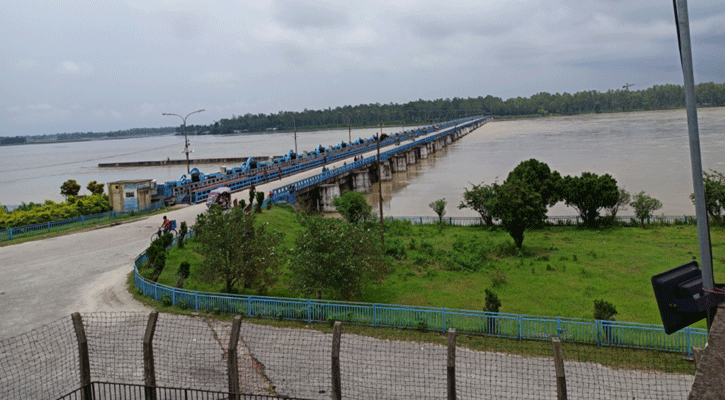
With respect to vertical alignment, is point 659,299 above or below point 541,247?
above

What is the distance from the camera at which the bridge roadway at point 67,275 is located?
18.4 m

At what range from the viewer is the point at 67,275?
22.9m

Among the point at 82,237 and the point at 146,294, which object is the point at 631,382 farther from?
the point at 82,237

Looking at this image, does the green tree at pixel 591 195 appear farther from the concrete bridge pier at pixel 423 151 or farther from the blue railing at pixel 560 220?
the concrete bridge pier at pixel 423 151

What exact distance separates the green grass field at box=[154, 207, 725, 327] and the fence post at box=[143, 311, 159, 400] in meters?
10.8

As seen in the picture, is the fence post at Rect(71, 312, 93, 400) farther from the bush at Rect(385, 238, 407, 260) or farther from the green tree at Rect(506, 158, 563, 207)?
the green tree at Rect(506, 158, 563, 207)

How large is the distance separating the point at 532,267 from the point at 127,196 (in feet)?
93.1

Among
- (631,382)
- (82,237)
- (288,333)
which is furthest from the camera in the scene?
(82,237)

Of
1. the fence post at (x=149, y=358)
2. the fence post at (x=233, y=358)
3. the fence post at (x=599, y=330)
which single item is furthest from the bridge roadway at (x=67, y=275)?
the fence post at (x=599, y=330)

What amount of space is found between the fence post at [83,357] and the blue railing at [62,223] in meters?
25.4

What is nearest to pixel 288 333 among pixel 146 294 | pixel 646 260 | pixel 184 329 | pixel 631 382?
pixel 184 329

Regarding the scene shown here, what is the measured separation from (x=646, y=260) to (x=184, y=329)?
21821 millimetres

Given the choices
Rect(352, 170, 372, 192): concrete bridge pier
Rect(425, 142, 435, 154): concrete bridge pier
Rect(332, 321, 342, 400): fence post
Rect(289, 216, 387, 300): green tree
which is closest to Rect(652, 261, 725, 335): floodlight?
Rect(332, 321, 342, 400): fence post

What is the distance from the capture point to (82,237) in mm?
31078
